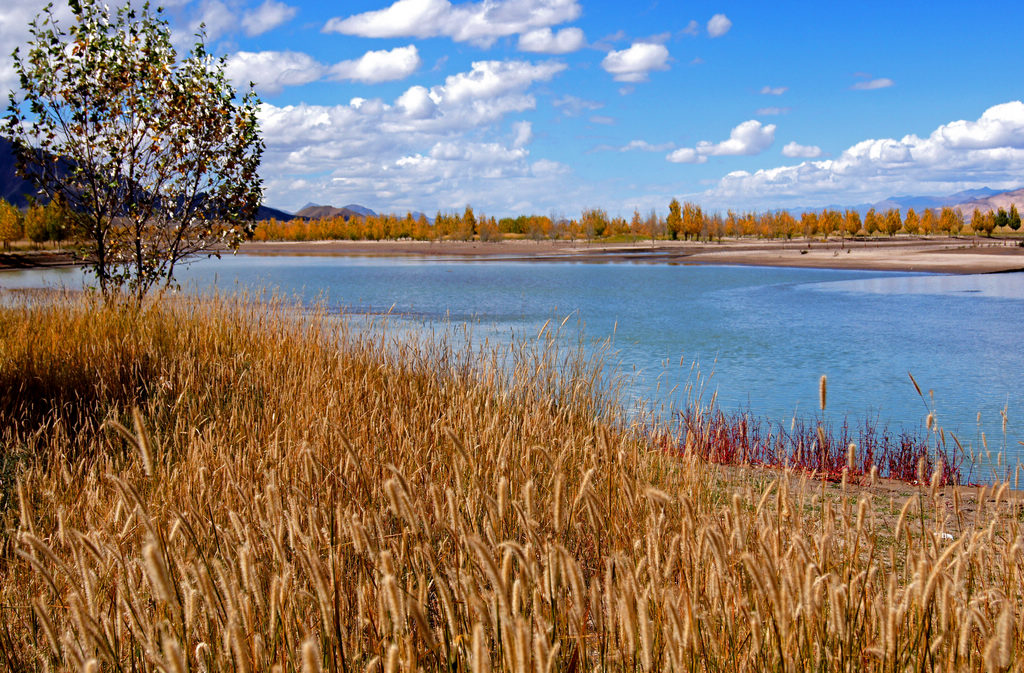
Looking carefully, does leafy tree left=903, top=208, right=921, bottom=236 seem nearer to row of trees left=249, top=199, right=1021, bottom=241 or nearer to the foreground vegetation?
row of trees left=249, top=199, right=1021, bottom=241

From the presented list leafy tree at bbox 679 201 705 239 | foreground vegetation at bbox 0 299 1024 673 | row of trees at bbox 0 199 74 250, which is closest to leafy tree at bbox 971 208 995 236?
leafy tree at bbox 679 201 705 239

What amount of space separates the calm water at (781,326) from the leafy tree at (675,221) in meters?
63.2

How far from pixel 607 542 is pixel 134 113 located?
9661mm

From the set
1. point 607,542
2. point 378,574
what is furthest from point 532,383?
point 378,574

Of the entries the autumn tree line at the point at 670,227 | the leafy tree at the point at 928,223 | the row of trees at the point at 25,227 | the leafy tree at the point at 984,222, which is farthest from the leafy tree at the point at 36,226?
the leafy tree at the point at 928,223

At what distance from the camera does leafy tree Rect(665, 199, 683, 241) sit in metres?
106

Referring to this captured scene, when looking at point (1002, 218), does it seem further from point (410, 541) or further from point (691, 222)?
point (410, 541)

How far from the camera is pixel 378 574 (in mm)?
2334

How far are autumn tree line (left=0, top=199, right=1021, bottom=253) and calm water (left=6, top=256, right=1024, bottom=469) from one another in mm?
63973

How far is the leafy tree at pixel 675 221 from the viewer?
106250 millimetres

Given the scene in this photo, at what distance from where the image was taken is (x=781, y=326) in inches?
867

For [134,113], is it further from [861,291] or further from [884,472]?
[861,291]

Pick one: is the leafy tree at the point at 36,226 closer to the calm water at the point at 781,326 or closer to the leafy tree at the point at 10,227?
the leafy tree at the point at 10,227

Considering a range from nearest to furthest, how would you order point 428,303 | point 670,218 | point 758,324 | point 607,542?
point 607,542 < point 758,324 < point 428,303 < point 670,218
